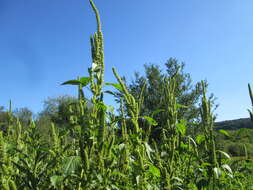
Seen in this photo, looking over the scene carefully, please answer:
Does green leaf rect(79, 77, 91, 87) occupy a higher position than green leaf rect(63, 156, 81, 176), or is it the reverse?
green leaf rect(79, 77, 91, 87)

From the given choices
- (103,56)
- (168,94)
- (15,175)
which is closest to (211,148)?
(168,94)

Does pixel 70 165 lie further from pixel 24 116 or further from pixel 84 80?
pixel 24 116

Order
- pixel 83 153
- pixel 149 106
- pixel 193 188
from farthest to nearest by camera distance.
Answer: pixel 149 106
pixel 193 188
pixel 83 153

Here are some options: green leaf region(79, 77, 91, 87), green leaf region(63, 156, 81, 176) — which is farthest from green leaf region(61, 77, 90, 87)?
green leaf region(63, 156, 81, 176)

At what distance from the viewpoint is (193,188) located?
4.25ft

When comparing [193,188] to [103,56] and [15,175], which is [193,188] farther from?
[15,175]

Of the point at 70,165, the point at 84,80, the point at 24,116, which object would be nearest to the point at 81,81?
the point at 84,80

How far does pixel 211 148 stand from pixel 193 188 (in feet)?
1.39

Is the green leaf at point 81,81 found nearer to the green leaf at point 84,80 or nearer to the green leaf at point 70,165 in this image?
the green leaf at point 84,80

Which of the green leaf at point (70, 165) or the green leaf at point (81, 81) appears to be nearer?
the green leaf at point (70, 165)

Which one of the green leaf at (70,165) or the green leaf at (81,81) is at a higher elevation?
the green leaf at (81,81)

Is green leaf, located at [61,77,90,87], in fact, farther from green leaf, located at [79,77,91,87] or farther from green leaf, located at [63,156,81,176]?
green leaf, located at [63,156,81,176]

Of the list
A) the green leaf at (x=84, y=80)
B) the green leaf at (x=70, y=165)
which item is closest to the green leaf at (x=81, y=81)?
the green leaf at (x=84, y=80)

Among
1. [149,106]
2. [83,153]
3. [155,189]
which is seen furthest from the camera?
[149,106]
